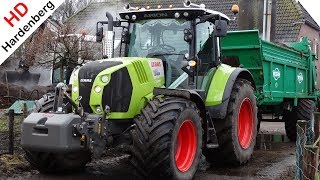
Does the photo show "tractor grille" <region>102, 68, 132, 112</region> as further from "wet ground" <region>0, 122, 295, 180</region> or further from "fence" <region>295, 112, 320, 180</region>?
"fence" <region>295, 112, 320, 180</region>

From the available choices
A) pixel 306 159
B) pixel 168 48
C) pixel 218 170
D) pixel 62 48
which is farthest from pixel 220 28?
pixel 62 48

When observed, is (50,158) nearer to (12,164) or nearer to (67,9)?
(12,164)

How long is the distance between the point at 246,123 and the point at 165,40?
7.27ft

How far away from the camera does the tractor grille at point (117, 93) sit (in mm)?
5875

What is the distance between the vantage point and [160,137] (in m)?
5.46

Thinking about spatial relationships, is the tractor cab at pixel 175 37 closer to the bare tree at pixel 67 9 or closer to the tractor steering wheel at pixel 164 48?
the tractor steering wheel at pixel 164 48

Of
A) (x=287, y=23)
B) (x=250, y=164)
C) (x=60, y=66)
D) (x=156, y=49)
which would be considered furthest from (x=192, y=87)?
(x=287, y=23)

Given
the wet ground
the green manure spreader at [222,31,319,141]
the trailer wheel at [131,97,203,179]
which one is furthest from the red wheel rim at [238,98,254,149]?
the trailer wheel at [131,97,203,179]

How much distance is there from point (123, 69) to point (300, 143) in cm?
228

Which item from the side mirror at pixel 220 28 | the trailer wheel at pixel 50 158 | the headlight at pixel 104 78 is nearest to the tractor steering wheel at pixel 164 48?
the side mirror at pixel 220 28

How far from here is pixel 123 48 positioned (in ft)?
23.6

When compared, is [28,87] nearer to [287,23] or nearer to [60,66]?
[60,66]

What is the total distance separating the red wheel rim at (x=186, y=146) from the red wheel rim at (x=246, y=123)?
1.79 m

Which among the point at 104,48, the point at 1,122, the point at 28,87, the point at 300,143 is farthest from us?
the point at 28,87
